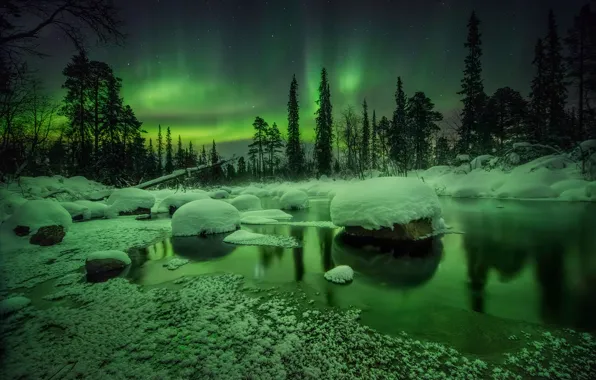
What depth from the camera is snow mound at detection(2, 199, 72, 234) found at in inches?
309

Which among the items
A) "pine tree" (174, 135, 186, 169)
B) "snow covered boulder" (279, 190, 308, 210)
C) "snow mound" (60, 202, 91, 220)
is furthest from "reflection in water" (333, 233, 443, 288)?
"pine tree" (174, 135, 186, 169)

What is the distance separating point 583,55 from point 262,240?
33.2m

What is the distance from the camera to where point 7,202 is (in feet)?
29.9

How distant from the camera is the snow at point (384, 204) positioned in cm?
708

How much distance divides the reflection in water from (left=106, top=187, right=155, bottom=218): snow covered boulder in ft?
39.7

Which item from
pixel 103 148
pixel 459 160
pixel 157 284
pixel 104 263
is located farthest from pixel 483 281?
pixel 103 148

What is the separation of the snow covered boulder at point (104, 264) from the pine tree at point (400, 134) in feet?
101

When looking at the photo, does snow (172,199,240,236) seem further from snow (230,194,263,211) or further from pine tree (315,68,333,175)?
pine tree (315,68,333,175)

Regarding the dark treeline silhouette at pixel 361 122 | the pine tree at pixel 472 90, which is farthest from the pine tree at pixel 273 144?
the pine tree at pixel 472 90

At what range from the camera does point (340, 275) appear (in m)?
4.86

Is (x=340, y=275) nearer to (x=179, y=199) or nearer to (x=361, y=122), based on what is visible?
(x=179, y=199)

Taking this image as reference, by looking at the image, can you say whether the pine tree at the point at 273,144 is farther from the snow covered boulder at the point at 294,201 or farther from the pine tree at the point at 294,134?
the snow covered boulder at the point at 294,201

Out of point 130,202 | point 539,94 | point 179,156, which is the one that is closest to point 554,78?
point 539,94

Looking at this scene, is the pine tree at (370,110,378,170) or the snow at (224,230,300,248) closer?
the snow at (224,230,300,248)
